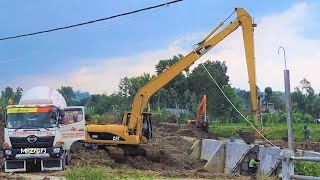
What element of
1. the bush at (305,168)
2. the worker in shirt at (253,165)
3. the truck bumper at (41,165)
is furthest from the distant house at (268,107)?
the bush at (305,168)

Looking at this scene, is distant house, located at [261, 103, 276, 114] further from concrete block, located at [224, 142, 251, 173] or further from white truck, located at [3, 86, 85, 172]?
white truck, located at [3, 86, 85, 172]

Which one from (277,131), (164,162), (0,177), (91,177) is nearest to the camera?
(91,177)

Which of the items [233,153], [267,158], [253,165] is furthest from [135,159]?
[267,158]

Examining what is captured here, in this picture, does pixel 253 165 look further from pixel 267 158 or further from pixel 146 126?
pixel 146 126

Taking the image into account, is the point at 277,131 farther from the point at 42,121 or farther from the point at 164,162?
the point at 42,121

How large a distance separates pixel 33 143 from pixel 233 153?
11.9 meters

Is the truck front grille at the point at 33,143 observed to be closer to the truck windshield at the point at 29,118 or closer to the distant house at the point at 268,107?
the truck windshield at the point at 29,118

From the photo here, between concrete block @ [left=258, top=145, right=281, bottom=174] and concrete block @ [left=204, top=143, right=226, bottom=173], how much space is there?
3840 millimetres

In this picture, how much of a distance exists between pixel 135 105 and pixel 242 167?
6.25 meters

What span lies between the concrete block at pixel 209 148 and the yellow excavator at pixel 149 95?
A: 12.9 feet

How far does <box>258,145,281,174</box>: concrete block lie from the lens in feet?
75.4

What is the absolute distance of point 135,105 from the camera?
91.1 ft

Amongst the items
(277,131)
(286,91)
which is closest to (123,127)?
(286,91)

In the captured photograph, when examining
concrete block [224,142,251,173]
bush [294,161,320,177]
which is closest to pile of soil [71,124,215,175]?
concrete block [224,142,251,173]
